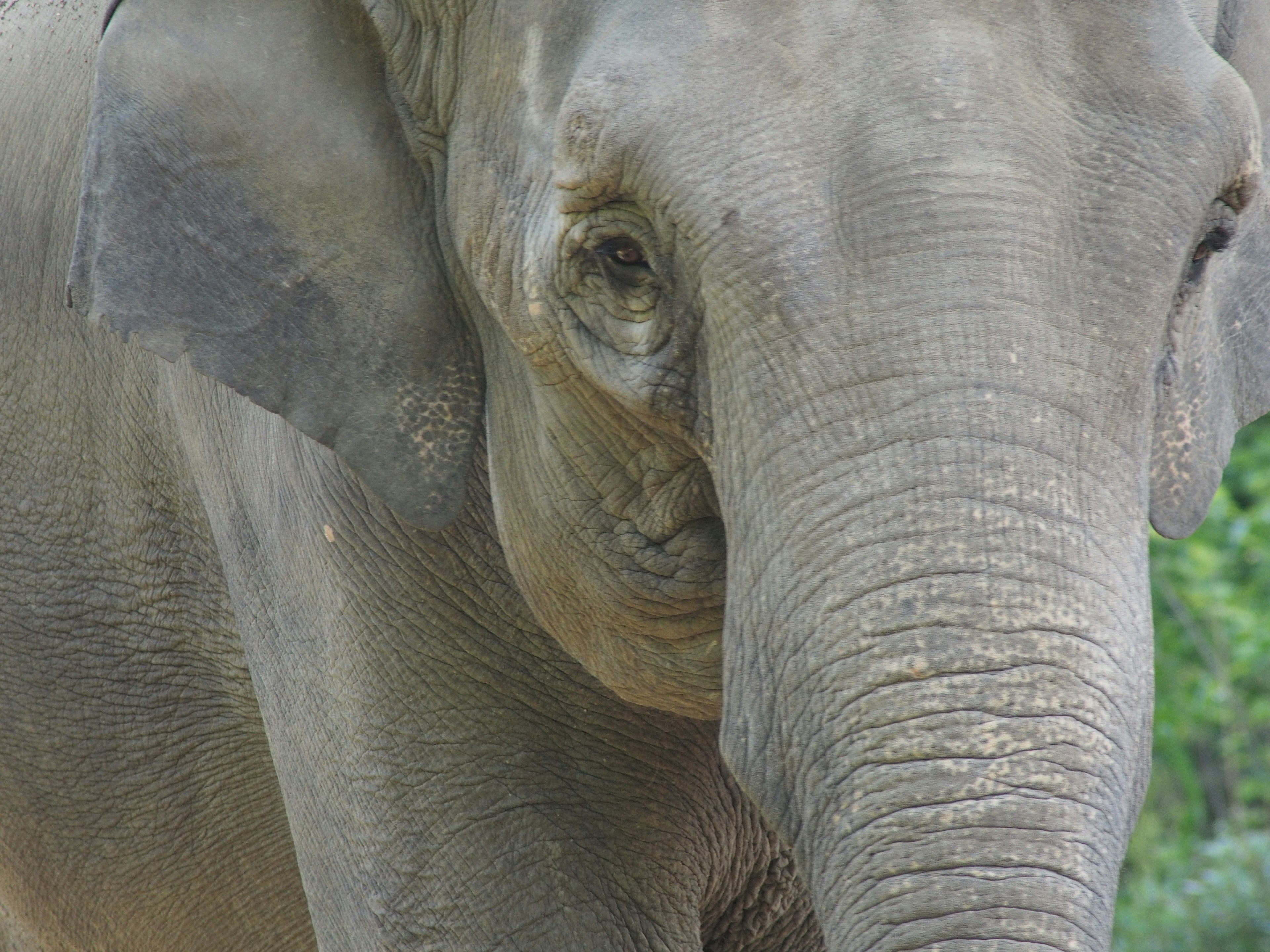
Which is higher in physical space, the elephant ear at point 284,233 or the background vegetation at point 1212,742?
the elephant ear at point 284,233

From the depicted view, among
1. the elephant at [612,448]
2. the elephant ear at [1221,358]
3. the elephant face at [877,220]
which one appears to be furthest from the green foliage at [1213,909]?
the elephant face at [877,220]

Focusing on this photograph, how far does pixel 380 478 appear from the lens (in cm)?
224

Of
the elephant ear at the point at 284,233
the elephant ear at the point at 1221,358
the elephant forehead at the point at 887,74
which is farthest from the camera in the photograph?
the elephant ear at the point at 284,233

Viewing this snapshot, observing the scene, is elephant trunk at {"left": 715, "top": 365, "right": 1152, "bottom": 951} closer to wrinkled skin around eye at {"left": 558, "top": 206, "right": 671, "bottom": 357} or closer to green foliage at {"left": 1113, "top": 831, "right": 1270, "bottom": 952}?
wrinkled skin around eye at {"left": 558, "top": 206, "right": 671, "bottom": 357}

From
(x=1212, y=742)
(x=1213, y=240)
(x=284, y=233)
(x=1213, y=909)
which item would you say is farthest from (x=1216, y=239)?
(x=1212, y=742)

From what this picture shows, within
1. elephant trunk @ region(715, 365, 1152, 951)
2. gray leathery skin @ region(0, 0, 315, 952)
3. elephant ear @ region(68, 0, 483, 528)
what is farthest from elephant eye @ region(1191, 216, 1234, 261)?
gray leathery skin @ region(0, 0, 315, 952)

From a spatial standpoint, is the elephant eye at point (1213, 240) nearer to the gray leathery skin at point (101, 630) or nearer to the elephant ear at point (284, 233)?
the elephant ear at point (284, 233)

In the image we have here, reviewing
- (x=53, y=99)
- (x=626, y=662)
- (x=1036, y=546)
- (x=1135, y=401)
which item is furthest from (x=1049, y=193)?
(x=53, y=99)

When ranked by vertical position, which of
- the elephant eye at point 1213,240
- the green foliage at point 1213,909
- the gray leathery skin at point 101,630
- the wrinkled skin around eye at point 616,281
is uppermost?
the elephant eye at point 1213,240

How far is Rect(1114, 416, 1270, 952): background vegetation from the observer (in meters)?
5.98

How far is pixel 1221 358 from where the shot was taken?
2.14 meters

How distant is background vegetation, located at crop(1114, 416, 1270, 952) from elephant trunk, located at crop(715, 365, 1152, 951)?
4.62 metres

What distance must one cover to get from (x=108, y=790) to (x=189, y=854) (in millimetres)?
183

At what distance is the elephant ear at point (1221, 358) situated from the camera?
192cm
